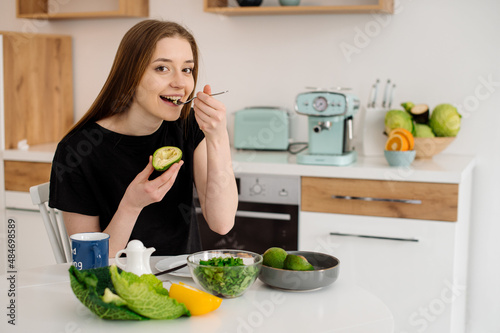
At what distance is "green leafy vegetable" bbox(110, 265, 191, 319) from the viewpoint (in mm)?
1008

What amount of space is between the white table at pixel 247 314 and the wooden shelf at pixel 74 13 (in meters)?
2.12

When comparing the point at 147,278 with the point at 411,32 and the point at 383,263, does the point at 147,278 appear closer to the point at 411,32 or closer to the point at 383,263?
the point at 383,263

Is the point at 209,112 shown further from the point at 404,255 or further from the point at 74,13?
the point at 74,13

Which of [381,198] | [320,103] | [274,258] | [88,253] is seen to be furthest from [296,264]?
[320,103]

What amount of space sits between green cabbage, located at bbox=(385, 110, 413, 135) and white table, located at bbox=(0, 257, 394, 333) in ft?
4.70

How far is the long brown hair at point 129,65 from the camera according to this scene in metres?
1.68

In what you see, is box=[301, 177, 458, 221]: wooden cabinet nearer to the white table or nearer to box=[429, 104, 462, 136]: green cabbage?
box=[429, 104, 462, 136]: green cabbage

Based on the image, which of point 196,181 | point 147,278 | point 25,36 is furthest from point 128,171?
point 25,36

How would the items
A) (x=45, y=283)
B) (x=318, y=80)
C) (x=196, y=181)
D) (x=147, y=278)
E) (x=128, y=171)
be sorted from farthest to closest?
1. (x=318, y=80)
2. (x=196, y=181)
3. (x=128, y=171)
4. (x=45, y=283)
5. (x=147, y=278)

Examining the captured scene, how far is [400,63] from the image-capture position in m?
2.83

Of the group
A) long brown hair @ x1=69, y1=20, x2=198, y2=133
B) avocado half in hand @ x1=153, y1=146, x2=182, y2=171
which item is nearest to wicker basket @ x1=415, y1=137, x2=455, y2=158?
long brown hair @ x1=69, y1=20, x2=198, y2=133

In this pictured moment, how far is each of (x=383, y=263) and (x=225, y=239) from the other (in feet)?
2.35

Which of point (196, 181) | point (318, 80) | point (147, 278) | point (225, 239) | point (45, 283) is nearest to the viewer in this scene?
point (147, 278)

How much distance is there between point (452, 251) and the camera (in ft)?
7.46
